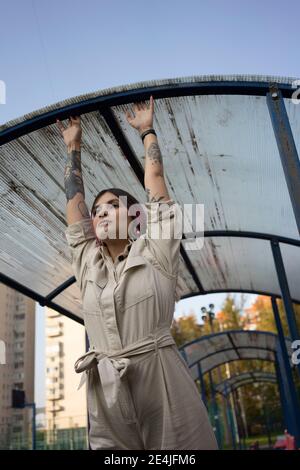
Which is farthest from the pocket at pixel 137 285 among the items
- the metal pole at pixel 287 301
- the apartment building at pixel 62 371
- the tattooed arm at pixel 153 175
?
the apartment building at pixel 62 371

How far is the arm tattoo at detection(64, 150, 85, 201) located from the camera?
2.46 metres

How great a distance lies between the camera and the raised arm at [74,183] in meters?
2.31

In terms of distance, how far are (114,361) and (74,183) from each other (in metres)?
1.20

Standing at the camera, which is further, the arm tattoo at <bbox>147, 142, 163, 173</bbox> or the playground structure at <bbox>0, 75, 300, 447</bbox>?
the playground structure at <bbox>0, 75, 300, 447</bbox>

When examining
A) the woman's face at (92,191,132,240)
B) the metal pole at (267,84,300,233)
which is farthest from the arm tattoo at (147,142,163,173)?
the metal pole at (267,84,300,233)

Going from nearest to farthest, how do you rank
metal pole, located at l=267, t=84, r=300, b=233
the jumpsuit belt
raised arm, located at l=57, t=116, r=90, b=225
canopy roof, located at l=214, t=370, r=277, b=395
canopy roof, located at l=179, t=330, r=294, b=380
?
the jumpsuit belt → raised arm, located at l=57, t=116, r=90, b=225 → metal pole, located at l=267, t=84, r=300, b=233 → canopy roof, located at l=179, t=330, r=294, b=380 → canopy roof, located at l=214, t=370, r=277, b=395

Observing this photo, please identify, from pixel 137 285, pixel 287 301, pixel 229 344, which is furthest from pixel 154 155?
pixel 229 344

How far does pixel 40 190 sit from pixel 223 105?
89.8 inches

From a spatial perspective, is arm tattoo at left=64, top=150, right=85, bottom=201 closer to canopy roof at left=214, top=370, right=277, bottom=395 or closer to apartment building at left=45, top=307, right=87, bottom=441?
canopy roof at left=214, top=370, right=277, bottom=395

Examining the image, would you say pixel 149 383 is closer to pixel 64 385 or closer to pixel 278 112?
pixel 278 112

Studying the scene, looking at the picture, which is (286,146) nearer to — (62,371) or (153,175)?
(153,175)

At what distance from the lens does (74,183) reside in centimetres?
250

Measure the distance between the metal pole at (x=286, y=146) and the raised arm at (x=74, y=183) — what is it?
141 cm

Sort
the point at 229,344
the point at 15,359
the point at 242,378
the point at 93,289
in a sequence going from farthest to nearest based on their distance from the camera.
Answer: the point at 15,359
the point at 242,378
the point at 229,344
the point at 93,289
